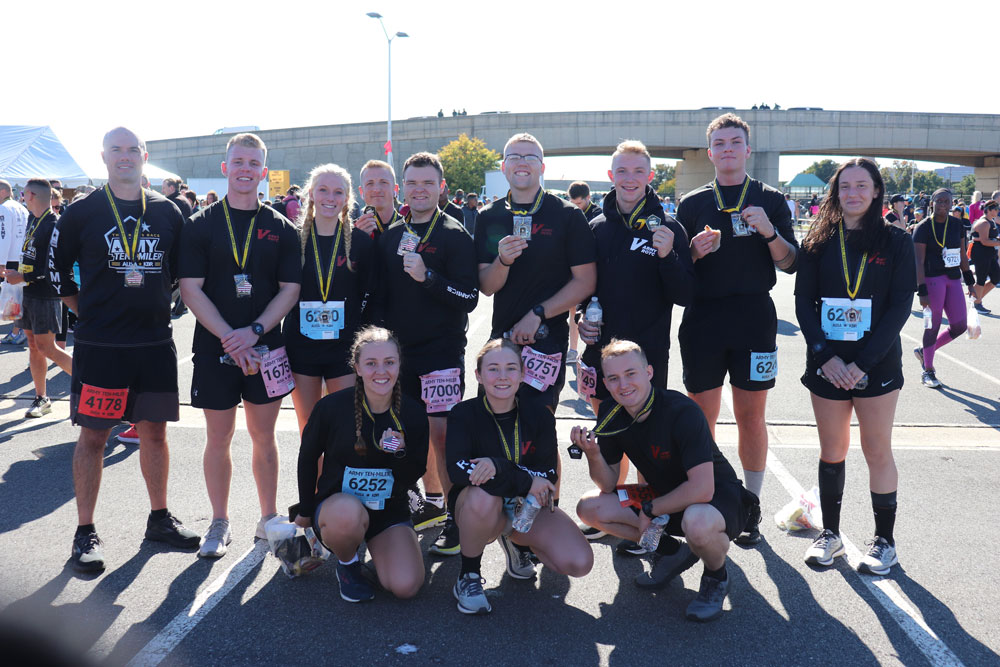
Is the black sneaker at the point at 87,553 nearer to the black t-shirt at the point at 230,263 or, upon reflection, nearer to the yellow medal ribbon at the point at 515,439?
the black t-shirt at the point at 230,263

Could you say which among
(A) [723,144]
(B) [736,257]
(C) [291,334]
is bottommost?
(C) [291,334]

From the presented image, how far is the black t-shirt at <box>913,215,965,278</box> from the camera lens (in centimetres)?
814

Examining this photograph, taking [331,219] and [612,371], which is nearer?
[612,371]

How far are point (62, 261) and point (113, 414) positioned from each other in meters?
0.87

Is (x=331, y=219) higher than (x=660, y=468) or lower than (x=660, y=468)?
higher

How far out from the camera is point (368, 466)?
3555mm

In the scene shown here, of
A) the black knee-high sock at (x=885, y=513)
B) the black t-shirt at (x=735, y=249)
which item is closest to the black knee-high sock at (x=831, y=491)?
the black knee-high sock at (x=885, y=513)

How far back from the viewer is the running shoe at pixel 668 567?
3455 millimetres

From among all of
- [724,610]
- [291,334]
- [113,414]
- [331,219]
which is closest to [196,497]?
[113,414]

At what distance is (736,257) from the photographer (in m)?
3.98

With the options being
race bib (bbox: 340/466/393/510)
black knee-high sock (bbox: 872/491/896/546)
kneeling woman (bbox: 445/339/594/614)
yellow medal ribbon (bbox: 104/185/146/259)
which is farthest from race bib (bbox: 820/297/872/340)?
yellow medal ribbon (bbox: 104/185/146/259)

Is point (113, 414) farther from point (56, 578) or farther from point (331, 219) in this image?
point (331, 219)

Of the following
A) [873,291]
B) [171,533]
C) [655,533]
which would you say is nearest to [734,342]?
[873,291]

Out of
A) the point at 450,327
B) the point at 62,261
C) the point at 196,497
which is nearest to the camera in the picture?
the point at 62,261
